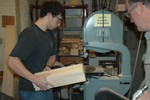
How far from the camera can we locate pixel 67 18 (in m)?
4.67

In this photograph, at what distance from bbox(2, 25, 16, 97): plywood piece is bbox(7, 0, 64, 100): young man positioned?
5.36 ft

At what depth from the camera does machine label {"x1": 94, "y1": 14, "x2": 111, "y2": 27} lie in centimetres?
235

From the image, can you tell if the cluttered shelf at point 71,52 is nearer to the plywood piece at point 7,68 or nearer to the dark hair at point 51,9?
the plywood piece at point 7,68

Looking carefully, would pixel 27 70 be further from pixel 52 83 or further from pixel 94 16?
pixel 94 16

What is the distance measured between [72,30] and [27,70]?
9.35ft

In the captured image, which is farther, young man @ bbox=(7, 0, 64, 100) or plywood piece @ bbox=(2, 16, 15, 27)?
plywood piece @ bbox=(2, 16, 15, 27)

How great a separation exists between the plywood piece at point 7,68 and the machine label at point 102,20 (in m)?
1.63

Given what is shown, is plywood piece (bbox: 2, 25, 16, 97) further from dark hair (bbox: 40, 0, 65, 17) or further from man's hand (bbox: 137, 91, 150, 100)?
man's hand (bbox: 137, 91, 150, 100)

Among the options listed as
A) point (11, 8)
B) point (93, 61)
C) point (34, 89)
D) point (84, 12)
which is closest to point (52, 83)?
point (34, 89)

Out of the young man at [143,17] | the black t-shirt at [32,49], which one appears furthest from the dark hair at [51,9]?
the young man at [143,17]

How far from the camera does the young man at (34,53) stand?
5.99 ft

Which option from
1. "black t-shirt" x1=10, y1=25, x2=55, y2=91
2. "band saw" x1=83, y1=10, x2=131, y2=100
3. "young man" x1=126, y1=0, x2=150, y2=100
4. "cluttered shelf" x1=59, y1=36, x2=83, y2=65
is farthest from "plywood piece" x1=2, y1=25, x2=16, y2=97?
"young man" x1=126, y1=0, x2=150, y2=100

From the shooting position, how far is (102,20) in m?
2.35

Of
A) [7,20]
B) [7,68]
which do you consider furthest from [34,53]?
[7,20]
